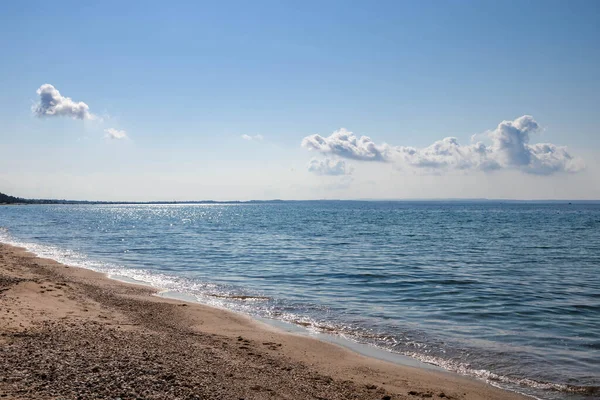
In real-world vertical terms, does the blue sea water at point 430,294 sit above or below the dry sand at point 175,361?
below

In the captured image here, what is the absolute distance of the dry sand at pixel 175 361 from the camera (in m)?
7.82

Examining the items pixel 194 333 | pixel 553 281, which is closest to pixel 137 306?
pixel 194 333

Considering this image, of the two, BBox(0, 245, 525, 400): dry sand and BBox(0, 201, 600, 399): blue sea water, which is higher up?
BBox(0, 245, 525, 400): dry sand

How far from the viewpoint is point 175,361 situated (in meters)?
9.40

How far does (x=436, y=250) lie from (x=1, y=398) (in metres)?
34.1

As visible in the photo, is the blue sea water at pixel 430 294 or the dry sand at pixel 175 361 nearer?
the dry sand at pixel 175 361

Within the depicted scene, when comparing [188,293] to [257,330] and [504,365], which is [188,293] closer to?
[257,330]

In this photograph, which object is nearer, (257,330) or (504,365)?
(504,365)

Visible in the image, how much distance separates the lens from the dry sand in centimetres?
782

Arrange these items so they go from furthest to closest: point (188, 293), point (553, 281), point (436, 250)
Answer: point (436, 250), point (553, 281), point (188, 293)

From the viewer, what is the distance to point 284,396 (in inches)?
322

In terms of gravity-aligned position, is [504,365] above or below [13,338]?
below

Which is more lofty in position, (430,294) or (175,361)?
(175,361)

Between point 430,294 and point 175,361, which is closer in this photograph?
point 175,361
